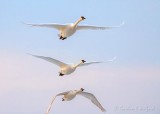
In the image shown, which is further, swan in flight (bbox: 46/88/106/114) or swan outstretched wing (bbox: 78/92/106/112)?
swan outstretched wing (bbox: 78/92/106/112)

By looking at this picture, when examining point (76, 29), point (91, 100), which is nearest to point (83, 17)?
point (76, 29)

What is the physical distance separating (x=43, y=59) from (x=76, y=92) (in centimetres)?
103

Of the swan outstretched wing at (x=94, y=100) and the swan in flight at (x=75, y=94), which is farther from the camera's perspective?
the swan outstretched wing at (x=94, y=100)

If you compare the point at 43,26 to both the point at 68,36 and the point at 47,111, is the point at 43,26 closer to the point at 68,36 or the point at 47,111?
the point at 68,36

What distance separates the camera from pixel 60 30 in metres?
10.2

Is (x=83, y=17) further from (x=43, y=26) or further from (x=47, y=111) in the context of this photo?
(x=47, y=111)

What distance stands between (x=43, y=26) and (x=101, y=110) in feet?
7.38

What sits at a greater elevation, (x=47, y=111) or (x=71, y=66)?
(x=71, y=66)

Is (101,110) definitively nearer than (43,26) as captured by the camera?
No

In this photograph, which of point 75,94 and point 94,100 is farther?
point 94,100

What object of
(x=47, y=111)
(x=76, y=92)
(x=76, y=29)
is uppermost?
(x=76, y=29)

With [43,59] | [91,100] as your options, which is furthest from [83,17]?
[91,100]

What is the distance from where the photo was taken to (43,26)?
9984 mm

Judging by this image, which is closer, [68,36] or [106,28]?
[68,36]
